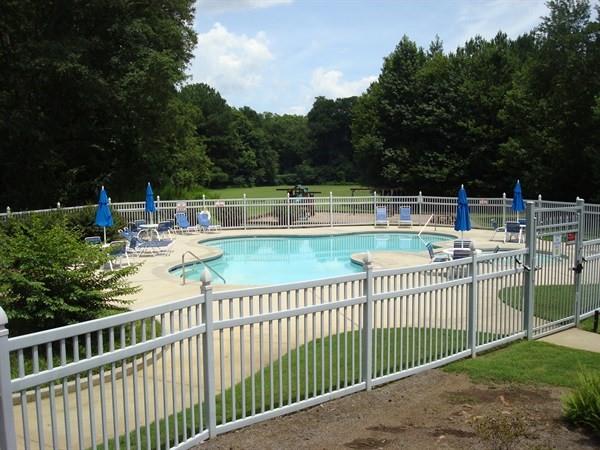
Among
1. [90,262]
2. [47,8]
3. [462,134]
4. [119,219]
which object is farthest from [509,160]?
[90,262]

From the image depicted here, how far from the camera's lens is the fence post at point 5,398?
337cm

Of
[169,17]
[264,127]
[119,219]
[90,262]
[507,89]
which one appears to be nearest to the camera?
[90,262]

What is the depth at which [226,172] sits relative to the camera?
7769cm

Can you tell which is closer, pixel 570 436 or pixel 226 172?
pixel 570 436

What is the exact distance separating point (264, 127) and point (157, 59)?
74.0m

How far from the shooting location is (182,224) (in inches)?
917

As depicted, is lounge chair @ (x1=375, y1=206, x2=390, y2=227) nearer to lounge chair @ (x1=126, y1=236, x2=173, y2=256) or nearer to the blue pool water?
the blue pool water

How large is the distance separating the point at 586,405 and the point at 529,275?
3.41 meters

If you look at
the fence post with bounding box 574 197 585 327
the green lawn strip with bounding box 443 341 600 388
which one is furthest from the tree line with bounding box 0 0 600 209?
the green lawn strip with bounding box 443 341 600 388

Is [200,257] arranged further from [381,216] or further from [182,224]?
[381,216]

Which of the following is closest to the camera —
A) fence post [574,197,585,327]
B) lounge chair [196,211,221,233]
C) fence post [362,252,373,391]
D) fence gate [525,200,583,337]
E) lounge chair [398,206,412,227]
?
fence post [362,252,373,391]

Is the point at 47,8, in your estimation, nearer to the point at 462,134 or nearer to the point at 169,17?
the point at 169,17

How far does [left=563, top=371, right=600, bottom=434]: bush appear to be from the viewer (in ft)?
16.2

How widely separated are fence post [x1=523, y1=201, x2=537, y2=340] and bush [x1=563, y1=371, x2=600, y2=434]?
9.82 feet
